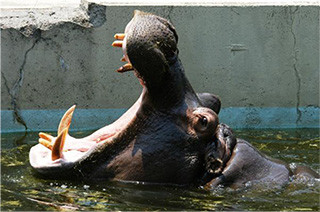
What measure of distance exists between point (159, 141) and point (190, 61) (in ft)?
9.67

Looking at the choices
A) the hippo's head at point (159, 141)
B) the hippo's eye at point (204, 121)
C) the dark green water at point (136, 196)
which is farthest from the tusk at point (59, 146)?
the hippo's eye at point (204, 121)

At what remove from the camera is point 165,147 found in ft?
12.1

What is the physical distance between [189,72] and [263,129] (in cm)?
92

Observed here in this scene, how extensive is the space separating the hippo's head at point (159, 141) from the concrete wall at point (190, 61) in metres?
2.46

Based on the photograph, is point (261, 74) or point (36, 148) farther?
point (261, 74)

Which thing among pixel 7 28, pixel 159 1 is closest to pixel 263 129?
pixel 159 1

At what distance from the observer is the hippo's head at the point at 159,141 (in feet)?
11.8

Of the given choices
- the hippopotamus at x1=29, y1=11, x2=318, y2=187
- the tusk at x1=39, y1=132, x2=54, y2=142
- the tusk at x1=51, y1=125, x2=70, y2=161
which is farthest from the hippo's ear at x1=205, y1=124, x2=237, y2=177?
the tusk at x1=39, y1=132, x2=54, y2=142

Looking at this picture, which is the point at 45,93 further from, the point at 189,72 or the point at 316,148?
the point at 316,148

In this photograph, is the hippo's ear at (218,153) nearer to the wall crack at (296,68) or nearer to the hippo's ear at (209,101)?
the hippo's ear at (209,101)

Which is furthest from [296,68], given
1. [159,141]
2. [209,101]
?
[159,141]

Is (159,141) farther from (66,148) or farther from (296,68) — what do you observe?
(296,68)

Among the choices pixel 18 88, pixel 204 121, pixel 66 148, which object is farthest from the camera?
pixel 18 88

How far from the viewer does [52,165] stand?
379 centimetres
